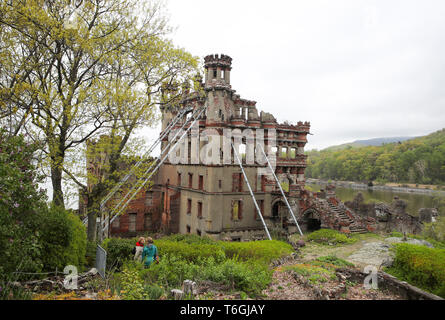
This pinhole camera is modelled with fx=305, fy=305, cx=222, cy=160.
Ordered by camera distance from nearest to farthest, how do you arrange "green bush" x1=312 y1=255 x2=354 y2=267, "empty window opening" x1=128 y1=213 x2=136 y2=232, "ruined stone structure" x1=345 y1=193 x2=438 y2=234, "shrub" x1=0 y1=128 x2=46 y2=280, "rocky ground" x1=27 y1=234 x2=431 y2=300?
"shrub" x1=0 y1=128 x2=46 y2=280
"rocky ground" x1=27 y1=234 x2=431 y2=300
"green bush" x1=312 y1=255 x2=354 y2=267
"ruined stone structure" x1=345 y1=193 x2=438 y2=234
"empty window opening" x1=128 y1=213 x2=136 y2=232

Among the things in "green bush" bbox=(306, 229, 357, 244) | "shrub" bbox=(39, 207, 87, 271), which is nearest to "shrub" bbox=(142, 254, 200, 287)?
"shrub" bbox=(39, 207, 87, 271)

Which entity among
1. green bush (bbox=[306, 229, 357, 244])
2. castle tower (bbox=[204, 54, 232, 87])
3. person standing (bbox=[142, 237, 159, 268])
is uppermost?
castle tower (bbox=[204, 54, 232, 87])

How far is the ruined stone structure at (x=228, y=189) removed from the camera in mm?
30500

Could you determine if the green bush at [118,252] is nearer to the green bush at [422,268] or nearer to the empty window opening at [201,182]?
the green bush at [422,268]

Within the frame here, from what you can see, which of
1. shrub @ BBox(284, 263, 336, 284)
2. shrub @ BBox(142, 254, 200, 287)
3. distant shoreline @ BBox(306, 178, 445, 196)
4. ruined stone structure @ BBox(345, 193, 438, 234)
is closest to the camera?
shrub @ BBox(142, 254, 200, 287)

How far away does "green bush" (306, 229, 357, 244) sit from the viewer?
24.6 metres

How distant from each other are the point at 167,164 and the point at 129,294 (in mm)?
29647

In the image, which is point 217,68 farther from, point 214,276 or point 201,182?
point 214,276

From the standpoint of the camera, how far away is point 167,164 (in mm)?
38719

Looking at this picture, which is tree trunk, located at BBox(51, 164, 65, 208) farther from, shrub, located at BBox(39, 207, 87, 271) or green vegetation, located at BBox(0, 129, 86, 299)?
green vegetation, located at BBox(0, 129, 86, 299)

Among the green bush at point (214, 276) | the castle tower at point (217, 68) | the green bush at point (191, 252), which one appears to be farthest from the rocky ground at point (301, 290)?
the castle tower at point (217, 68)

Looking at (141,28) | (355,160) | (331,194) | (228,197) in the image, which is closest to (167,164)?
(228,197)

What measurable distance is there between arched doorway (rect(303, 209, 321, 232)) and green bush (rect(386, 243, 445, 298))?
16308 mm

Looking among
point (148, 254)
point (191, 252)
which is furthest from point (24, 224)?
point (191, 252)
